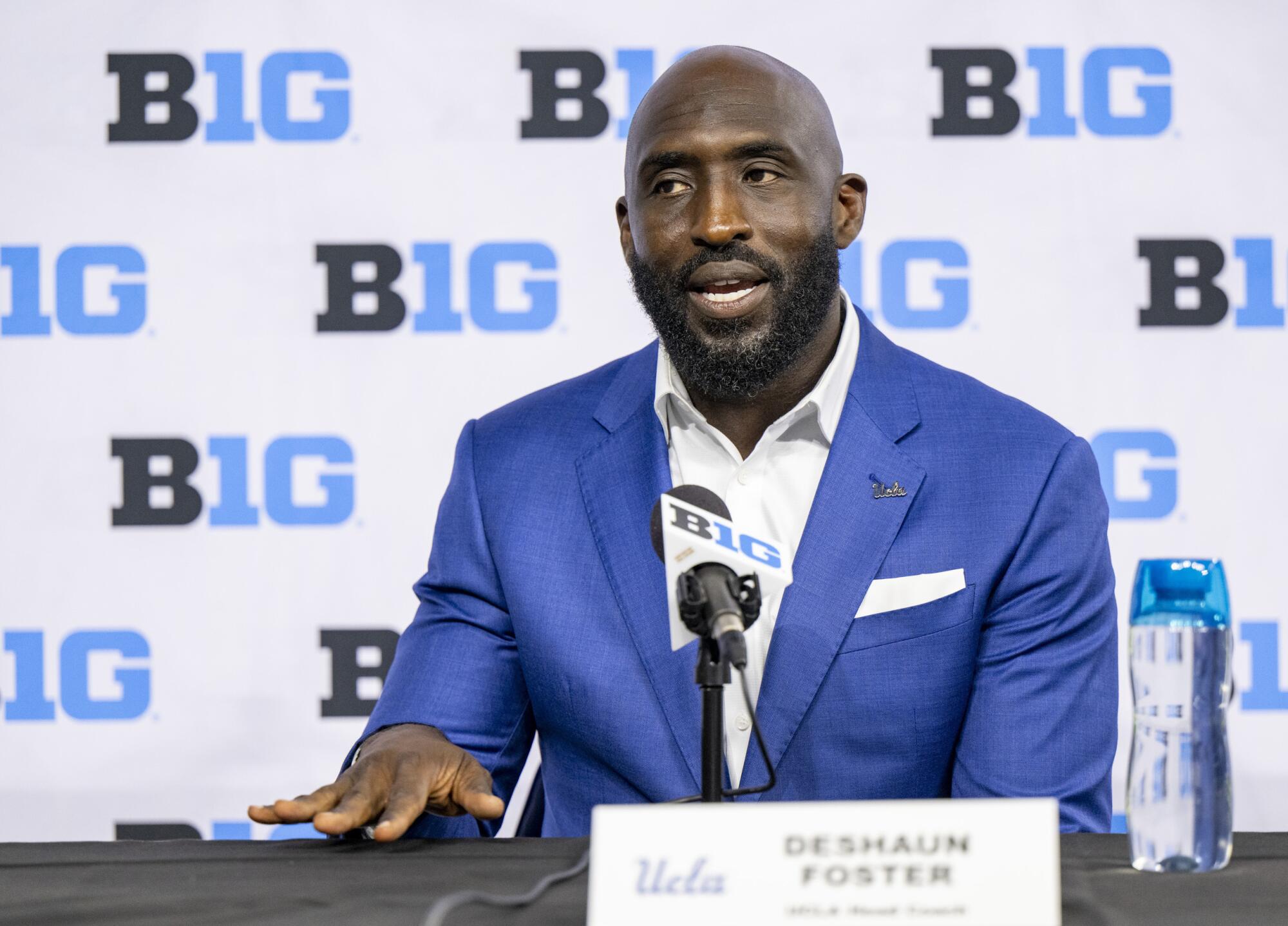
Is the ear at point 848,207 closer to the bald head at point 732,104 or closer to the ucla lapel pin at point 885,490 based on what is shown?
the bald head at point 732,104

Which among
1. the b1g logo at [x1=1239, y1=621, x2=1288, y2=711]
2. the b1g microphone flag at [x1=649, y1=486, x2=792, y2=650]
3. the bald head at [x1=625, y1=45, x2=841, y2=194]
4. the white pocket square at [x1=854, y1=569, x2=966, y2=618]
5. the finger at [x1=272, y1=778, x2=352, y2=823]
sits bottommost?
the b1g logo at [x1=1239, y1=621, x2=1288, y2=711]

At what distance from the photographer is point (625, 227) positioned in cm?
228

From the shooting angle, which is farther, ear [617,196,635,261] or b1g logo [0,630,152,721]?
b1g logo [0,630,152,721]

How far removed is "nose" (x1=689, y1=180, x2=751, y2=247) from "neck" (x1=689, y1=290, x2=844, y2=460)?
22 centimetres

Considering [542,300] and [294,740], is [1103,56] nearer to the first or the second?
[542,300]

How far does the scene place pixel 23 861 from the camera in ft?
4.28

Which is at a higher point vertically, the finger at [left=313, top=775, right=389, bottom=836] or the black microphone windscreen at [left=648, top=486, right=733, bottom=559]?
the black microphone windscreen at [left=648, top=486, right=733, bottom=559]

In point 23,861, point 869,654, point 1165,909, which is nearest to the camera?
point 1165,909

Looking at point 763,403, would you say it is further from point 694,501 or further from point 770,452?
point 694,501

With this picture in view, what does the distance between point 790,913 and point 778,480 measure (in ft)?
3.97

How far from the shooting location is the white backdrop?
118 inches

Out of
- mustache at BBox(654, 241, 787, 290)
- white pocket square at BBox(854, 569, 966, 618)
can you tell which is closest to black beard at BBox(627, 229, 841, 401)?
mustache at BBox(654, 241, 787, 290)

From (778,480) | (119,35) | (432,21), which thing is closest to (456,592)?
(778,480)

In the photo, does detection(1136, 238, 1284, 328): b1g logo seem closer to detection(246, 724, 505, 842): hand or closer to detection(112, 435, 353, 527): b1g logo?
detection(112, 435, 353, 527): b1g logo
